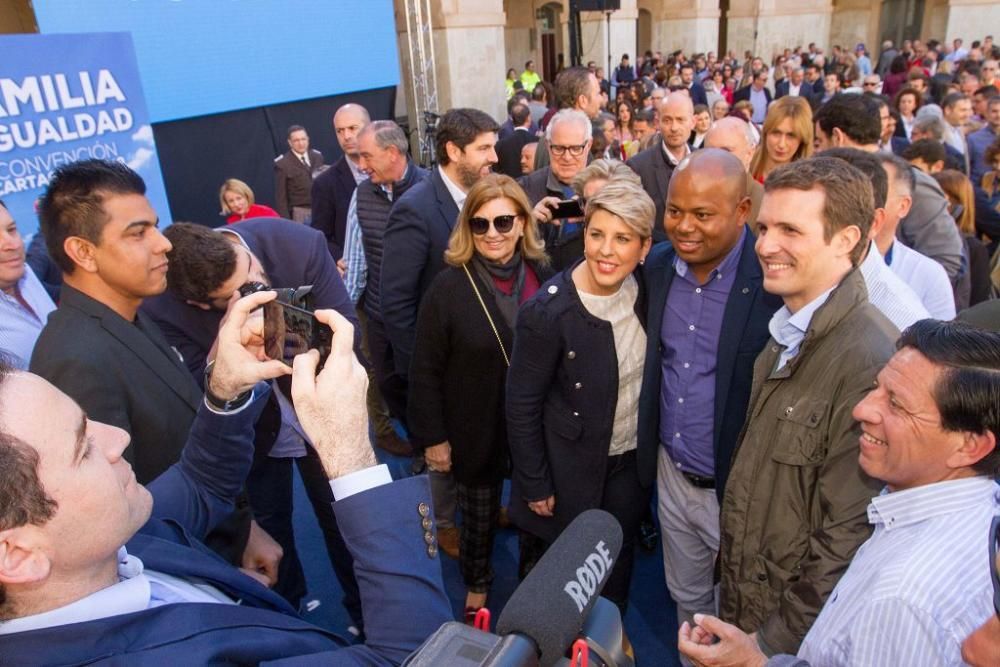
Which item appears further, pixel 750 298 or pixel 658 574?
pixel 658 574

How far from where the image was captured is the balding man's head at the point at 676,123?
14.0 ft

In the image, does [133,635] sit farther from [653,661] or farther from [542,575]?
[653,661]

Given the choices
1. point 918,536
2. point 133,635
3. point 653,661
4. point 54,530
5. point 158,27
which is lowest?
point 653,661

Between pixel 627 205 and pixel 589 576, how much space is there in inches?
59.6

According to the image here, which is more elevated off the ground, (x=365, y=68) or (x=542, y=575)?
(x=365, y=68)

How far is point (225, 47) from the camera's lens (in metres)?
7.73

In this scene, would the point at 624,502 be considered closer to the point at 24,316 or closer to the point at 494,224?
the point at 494,224

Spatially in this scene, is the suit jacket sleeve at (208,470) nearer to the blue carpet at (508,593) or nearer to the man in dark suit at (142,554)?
the man in dark suit at (142,554)

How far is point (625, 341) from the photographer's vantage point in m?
2.30

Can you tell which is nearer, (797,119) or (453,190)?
(453,190)

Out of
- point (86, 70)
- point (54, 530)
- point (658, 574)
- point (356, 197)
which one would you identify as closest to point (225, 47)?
point (86, 70)

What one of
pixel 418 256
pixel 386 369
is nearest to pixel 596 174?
pixel 418 256

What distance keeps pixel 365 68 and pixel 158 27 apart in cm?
313

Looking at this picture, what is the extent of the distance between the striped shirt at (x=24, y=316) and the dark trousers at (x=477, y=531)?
1.77m
